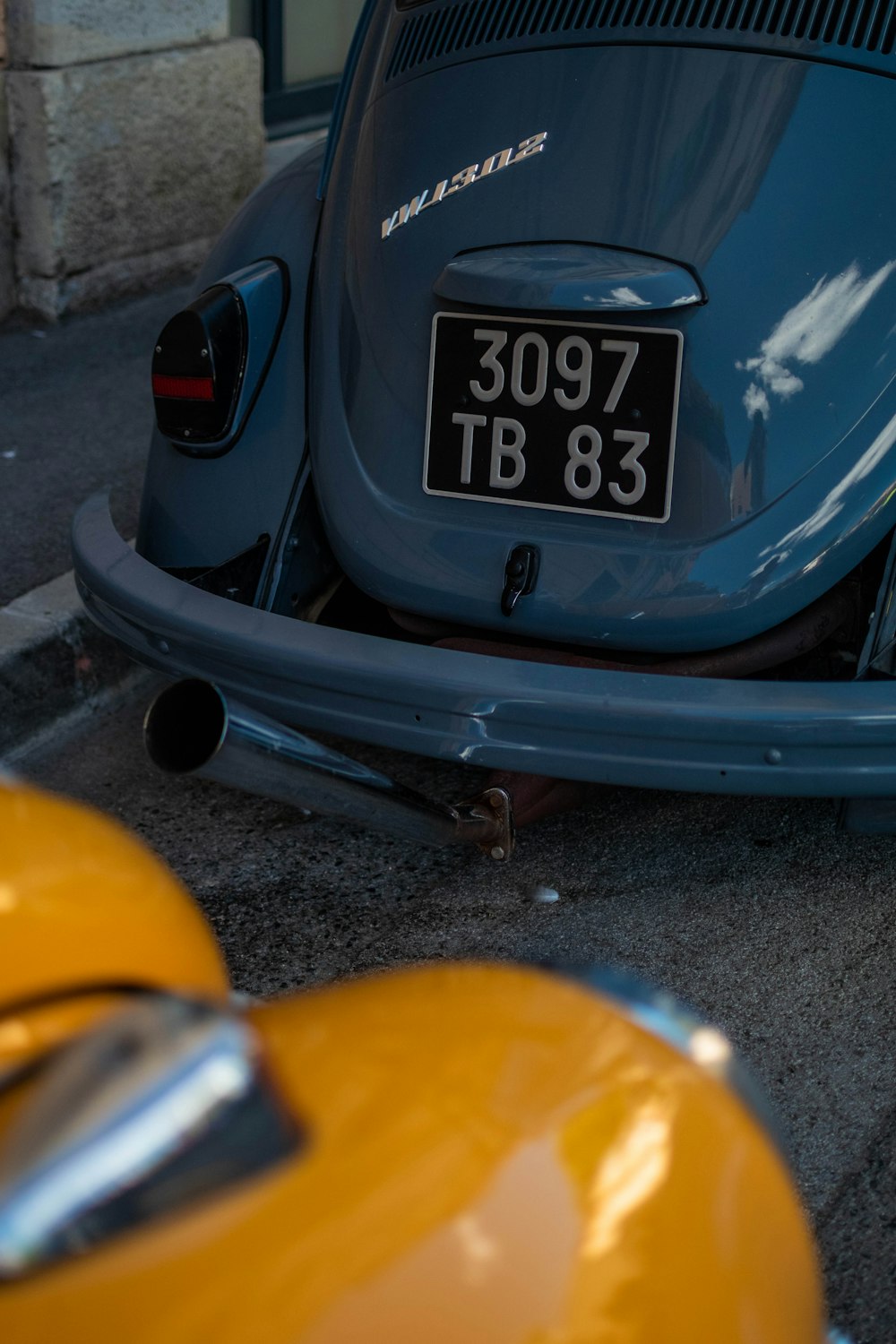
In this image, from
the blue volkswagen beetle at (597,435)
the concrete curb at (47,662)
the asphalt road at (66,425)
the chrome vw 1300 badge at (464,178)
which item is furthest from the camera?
the asphalt road at (66,425)

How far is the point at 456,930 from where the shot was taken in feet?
8.59

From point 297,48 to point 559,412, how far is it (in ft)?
20.8

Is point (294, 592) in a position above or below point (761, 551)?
below

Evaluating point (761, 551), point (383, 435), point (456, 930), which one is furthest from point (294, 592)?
point (761, 551)

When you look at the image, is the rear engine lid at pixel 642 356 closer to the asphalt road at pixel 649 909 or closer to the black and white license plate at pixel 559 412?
the black and white license plate at pixel 559 412

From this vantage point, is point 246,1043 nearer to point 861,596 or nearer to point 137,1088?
point 137,1088

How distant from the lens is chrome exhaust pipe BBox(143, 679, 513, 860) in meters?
1.78

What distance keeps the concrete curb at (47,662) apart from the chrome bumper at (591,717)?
3.41 ft

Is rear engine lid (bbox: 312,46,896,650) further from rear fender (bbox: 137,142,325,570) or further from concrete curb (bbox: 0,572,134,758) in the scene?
concrete curb (bbox: 0,572,134,758)

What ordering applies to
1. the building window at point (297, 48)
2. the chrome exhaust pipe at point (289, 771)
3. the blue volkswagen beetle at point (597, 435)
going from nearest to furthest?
the chrome exhaust pipe at point (289, 771)
the blue volkswagen beetle at point (597, 435)
the building window at point (297, 48)

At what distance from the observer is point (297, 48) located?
8008 mm

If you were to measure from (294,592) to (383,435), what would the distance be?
354 mm

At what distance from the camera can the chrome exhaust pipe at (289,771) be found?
178 centimetres

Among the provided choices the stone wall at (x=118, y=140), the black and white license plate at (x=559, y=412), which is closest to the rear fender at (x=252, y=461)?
the black and white license plate at (x=559, y=412)
